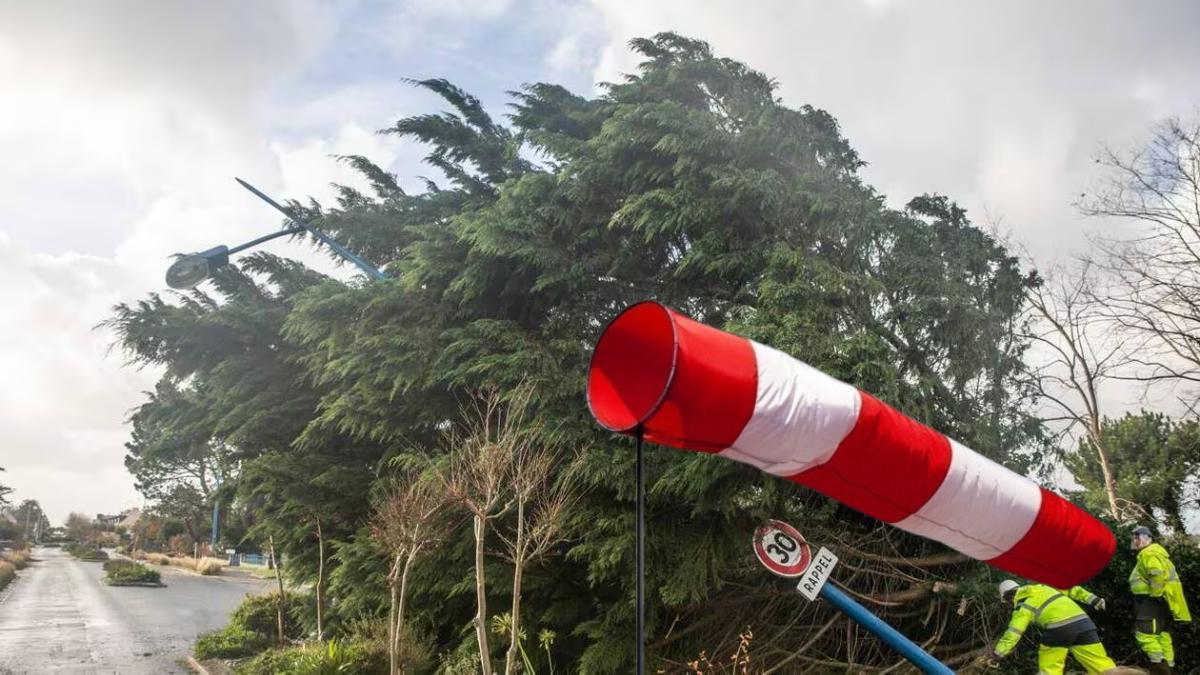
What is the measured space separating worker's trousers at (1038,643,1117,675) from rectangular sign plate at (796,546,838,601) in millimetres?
3606

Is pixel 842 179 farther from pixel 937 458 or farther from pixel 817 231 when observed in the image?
pixel 937 458

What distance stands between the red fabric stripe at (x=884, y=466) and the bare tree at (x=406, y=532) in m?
5.87

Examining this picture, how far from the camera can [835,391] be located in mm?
2980

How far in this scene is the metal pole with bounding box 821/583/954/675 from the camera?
184 inches

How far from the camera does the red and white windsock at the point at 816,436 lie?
104 inches

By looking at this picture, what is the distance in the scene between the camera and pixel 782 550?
15.1 ft

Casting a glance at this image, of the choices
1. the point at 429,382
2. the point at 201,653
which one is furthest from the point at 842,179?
the point at 201,653

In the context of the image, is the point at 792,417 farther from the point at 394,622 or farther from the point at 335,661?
the point at 335,661

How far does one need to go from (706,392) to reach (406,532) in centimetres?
698

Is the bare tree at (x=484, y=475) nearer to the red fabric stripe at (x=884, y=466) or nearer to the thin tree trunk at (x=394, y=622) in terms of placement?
the thin tree trunk at (x=394, y=622)

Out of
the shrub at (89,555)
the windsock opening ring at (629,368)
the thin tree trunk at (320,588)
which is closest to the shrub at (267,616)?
the thin tree trunk at (320,588)

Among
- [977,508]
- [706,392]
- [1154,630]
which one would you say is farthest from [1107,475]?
[706,392]

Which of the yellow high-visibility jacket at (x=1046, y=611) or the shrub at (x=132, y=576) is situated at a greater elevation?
the yellow high-visibility jacket at (x=1046, y=611)

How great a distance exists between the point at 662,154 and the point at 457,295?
399 centimetres
